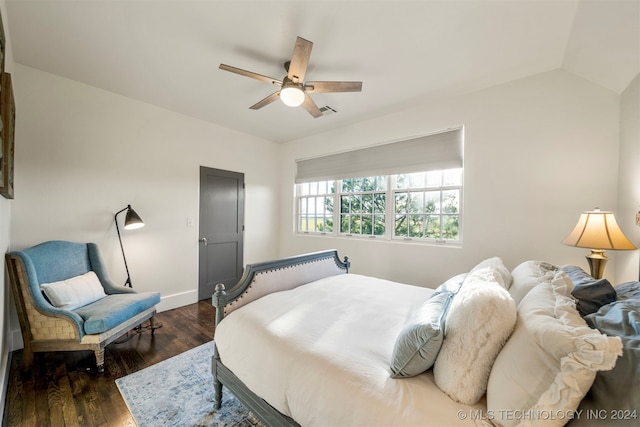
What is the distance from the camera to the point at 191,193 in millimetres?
3564

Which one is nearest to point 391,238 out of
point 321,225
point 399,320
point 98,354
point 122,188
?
point 321,225

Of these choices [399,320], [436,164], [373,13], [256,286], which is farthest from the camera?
[436,164]

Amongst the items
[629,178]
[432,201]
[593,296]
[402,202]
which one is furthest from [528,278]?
[402,202]

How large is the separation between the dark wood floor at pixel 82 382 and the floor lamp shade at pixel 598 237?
10.9 feet

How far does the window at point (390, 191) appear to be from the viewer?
119 inches

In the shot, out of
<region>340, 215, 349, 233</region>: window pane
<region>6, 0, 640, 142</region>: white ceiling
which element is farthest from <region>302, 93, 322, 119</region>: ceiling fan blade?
<region>340, 215, 349, 233</region>: window pane

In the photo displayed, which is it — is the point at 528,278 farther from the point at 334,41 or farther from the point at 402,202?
the point at 334,41

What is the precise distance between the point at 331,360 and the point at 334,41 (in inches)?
88.2

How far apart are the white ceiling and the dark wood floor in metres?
2.71

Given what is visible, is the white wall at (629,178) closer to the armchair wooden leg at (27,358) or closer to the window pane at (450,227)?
the window pane at (450,227)

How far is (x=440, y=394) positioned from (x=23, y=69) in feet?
13.8

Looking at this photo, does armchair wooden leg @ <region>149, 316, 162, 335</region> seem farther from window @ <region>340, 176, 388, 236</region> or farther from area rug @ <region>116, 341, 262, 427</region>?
window @ <region>340, 176, 388, 236</region>

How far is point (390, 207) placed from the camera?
11.5ft

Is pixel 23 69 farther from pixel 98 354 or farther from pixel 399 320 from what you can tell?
pixel 399 320
